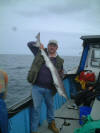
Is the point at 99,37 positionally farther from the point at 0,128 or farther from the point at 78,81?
the point at 0,128

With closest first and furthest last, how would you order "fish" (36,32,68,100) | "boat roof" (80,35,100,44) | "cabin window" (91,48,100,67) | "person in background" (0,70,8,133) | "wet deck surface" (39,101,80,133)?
1. "person in background" (0,70,8,133)
2. "fish" (36,32,68,100)
3. "wet deck surface" (39,101,80,133)
4. "boat roof" (80,35,100,44)
5. "cabin window" (91,48,100,67)

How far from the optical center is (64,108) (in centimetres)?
605

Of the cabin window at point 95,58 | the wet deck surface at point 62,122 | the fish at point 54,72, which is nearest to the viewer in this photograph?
the fish at point 54,72

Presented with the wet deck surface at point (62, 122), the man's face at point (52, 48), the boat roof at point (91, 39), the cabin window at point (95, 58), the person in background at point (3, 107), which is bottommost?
the wet deck surface at point (62, 122)

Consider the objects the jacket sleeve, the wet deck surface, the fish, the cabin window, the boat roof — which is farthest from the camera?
the cabin window

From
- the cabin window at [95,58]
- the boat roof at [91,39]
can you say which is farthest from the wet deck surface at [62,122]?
the boat roof at [91,39]

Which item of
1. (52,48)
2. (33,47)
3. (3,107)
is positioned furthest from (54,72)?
(3,107)

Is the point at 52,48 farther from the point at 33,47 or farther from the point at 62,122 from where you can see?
the point at 62,122

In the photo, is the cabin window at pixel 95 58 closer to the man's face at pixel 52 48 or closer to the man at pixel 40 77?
the man at pixel 40 77

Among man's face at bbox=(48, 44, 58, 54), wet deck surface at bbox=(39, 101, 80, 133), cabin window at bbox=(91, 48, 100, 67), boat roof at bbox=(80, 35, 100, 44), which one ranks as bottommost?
wet deck surface at bbox=(39, 101, 80, 133)

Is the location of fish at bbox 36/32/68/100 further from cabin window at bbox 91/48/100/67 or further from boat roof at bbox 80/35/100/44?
cabin window at bbox 91/48/100/67

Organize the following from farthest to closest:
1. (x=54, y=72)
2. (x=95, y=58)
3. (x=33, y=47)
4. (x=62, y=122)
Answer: (x=95, y=58) → (x=62, y=122) → (x=33, y=47) → (x=54, y=72)

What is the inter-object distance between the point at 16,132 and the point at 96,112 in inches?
79.7

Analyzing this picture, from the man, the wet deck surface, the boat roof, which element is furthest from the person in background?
the boat roof
